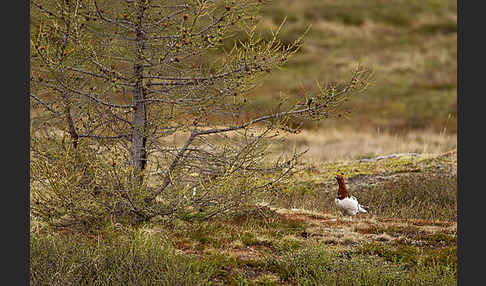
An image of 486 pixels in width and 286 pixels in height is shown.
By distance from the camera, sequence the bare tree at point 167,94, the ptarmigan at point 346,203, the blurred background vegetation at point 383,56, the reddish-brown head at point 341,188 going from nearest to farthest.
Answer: the bare tree at point 167,94
the reddish-brown head at point 341,188
the ptarmigan at point 346,203
the blurred background vegetation at point 383,56

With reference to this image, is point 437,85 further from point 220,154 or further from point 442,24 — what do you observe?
point 220,154

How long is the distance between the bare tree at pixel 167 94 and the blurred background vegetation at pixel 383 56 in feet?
53.2

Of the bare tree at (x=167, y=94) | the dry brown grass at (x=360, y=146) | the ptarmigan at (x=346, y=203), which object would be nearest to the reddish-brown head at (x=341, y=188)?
the ptarmigan at (x=346, y=203)

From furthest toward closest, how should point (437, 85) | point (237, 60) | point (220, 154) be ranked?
point (437, 85), point (220, 154), point (237, 60)

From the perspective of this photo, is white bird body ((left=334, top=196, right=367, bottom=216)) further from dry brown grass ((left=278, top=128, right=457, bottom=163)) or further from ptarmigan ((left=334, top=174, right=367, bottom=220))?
dry brown grass ((left=278, top=128, right=457, bottom=163))

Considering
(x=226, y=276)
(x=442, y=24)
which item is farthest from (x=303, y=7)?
(x=226, y=276)

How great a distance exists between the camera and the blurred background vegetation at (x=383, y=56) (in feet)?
93.4

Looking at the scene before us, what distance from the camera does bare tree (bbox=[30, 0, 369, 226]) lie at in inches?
261

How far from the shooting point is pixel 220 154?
735cm

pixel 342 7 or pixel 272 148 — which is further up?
pixel 342 7

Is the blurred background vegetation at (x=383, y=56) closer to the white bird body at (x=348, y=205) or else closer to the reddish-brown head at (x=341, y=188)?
the white bird body at (x=348, y=205)

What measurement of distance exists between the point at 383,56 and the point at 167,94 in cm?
3308

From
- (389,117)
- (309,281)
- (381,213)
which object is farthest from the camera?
(389,117)

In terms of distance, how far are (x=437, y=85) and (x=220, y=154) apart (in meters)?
28.8
